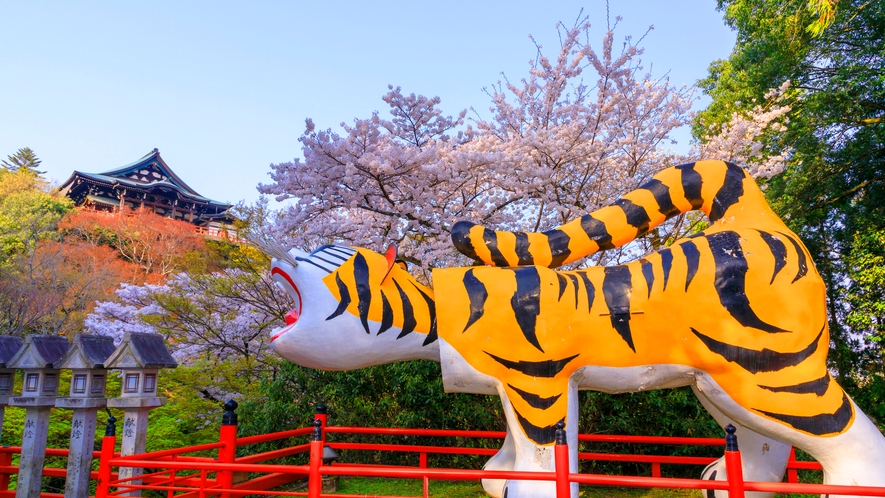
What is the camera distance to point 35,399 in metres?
4.20

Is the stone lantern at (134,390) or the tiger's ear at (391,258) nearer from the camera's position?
the tiger's ear at (391,258)

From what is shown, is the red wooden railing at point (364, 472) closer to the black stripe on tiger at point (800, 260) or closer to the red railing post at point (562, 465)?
the red railing post at point (562, 465)

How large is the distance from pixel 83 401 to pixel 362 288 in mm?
2219

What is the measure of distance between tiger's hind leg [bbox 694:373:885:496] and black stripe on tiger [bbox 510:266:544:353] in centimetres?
127

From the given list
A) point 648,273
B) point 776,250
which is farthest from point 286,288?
point 776,250

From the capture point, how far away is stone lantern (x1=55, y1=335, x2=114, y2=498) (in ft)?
12.7

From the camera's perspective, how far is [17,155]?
2984 cm

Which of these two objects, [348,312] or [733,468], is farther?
[348,312]

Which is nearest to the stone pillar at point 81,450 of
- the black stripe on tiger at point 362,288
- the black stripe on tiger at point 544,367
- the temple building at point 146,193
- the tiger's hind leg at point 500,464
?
the black stripe on tiger at point 362,288

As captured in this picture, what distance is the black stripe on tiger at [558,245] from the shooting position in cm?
354

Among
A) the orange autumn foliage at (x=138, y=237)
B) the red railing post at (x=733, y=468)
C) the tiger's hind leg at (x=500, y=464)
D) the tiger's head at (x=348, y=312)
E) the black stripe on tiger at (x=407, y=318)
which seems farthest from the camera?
the orange autumn foliage at (x=138, y=237)

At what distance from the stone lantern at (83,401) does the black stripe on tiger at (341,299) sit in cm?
195

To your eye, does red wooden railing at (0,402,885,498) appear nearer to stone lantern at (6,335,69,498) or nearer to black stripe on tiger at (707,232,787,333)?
stone lantern at (6,335,69,498)

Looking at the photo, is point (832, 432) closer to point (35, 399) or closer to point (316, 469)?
point (316, 469)
